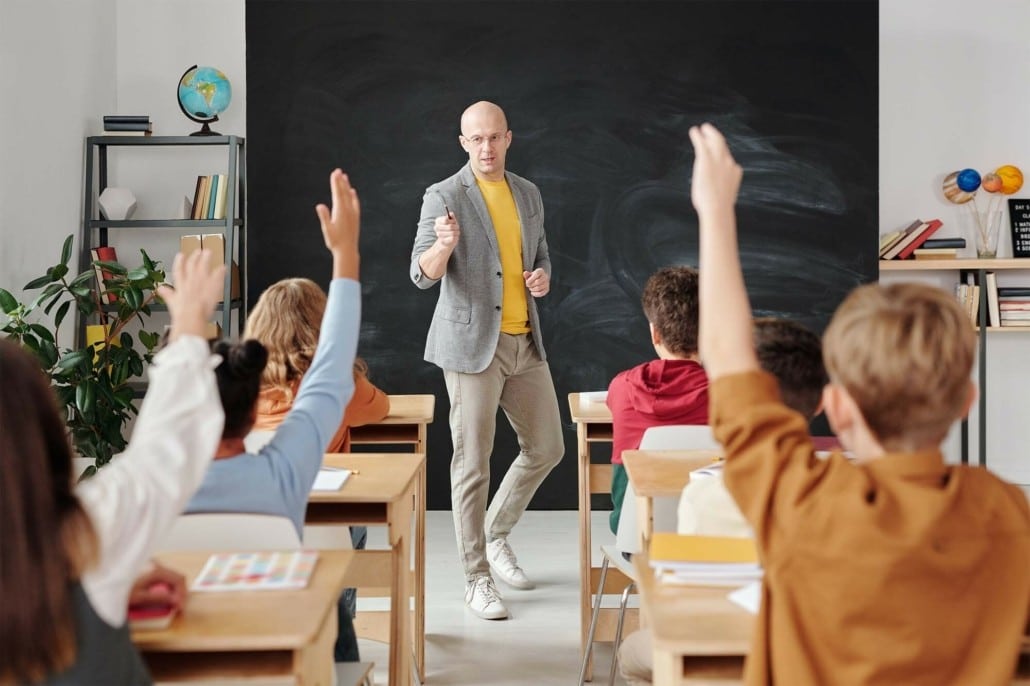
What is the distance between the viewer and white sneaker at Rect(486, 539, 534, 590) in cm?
414

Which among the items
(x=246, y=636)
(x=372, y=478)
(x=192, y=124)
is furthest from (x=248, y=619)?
(x=192, y=124)

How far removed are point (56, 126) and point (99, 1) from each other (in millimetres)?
772

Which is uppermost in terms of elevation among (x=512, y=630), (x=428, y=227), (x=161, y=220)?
(x=161, y=220)

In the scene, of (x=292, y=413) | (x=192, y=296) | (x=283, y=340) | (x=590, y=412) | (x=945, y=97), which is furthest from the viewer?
(x=945, y=97)

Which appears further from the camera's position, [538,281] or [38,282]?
[38,282]

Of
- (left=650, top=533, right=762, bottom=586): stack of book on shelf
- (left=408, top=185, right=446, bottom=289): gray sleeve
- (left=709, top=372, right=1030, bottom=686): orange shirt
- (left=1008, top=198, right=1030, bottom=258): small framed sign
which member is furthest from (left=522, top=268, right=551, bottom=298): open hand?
(left=1008, top=198, right=1030, bottom=258): small framed sign

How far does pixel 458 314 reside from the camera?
12.7 ft

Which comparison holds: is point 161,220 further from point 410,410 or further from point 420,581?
point 420,581

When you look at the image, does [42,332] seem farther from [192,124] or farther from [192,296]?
[192,296]

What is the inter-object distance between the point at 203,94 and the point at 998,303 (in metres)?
4.16

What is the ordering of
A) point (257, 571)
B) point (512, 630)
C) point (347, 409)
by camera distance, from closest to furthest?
1. point (257, 571)
2. point (347, 409)
3. point (512, 630)

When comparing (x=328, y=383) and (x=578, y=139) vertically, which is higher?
(x=578, y=139)

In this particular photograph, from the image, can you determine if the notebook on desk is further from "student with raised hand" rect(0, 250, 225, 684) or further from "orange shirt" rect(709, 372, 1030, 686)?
"orange shirt" rect(709, 372, 1030, 686)

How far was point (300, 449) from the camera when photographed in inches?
76.7
